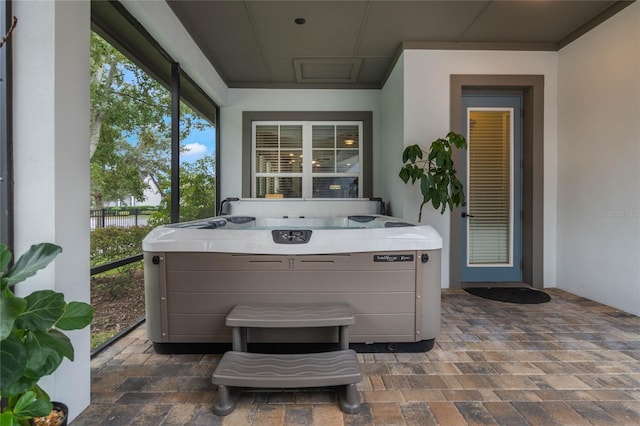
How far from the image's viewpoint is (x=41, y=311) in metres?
0.78

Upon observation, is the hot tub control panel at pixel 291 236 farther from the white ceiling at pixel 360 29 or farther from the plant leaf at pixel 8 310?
the white ceiling at pixel 360 29

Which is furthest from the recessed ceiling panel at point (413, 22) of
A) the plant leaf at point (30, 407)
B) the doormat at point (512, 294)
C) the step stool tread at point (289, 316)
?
the plant leaf at point (30, 407)

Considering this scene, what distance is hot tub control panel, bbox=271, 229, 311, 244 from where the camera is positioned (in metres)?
1.71

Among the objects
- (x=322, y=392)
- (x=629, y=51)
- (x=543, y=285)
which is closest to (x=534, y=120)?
(x=629, y=51)

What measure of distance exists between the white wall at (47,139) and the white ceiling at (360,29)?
1.50 meters

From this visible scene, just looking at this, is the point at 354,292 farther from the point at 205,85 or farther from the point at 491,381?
the point at 205,85

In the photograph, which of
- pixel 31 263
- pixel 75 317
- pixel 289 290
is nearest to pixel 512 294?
pixel 289 290

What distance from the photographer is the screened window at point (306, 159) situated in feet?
12.9

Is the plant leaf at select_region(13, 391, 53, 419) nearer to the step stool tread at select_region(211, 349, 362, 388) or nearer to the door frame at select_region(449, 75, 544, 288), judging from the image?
the step stool tread at select_region(211, 349, 362, 388)

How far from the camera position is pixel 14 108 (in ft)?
3.51

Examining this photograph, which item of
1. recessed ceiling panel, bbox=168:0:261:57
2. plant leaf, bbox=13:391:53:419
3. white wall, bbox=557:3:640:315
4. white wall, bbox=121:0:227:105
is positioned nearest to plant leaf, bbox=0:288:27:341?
plant leaf, bbox=13:391:53:419

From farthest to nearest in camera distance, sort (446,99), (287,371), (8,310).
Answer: (446,99), (287,371), (8,310)

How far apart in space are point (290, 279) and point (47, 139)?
1.22 m

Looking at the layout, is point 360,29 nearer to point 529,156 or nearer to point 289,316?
point 529,156
